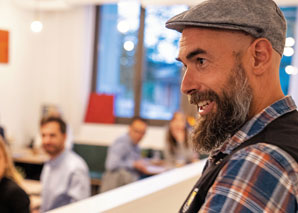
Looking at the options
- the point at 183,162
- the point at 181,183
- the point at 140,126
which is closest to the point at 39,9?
the point at 140,126

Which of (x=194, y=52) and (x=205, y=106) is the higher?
(x=194, y=52)

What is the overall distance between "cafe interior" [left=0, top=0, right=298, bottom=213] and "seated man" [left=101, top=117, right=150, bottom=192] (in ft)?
5.67

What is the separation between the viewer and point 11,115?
6801 millimetres

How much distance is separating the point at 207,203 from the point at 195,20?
1.22 feet

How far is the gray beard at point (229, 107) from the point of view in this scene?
824mm

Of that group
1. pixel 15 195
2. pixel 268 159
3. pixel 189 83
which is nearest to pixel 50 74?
pixel 15 195

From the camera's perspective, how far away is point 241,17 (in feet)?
2.57

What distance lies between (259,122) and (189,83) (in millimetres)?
182

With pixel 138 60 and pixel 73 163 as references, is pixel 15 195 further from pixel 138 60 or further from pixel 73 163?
pixel 138 60

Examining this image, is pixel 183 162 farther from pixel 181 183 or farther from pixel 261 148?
pixel 261 148

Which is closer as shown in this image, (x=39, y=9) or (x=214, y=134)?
(x=214, y=134)

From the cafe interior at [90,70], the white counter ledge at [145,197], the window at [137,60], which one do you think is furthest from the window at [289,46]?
the white counter ledge at [145,197]

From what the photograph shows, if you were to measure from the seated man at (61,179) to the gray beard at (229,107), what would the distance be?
2.27 m

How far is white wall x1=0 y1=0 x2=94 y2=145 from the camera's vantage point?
22.1 ft
